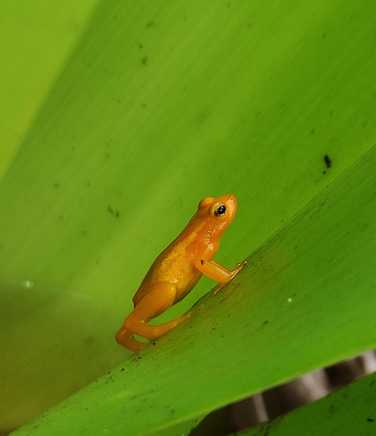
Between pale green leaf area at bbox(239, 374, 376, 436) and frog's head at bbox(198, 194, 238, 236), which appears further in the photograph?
frog's head at bbox(198, 194, 238, 236)

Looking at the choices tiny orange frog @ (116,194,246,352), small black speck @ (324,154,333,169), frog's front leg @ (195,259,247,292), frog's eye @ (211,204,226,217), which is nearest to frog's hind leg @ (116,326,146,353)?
tiny orange frog @ (116,194,246,352)

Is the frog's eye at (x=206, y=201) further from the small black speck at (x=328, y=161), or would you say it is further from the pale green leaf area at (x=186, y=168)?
the small black speck at (x=328, y=161)

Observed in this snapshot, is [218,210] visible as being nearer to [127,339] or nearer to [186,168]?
[186,168]

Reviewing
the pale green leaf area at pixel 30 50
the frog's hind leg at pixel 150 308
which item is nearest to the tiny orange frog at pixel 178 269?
the frog's hind leg at pixel 150 308

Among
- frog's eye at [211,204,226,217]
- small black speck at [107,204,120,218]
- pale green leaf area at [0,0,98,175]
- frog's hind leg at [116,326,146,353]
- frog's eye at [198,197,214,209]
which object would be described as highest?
pale green leaf area at [0,0,98,175]

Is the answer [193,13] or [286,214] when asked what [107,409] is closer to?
[286,214]

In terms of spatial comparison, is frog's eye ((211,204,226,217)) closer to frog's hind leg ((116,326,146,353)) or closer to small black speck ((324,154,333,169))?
small black speck ((324,154,333,169))

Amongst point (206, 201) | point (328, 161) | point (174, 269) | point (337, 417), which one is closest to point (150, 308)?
point (174, 269)
